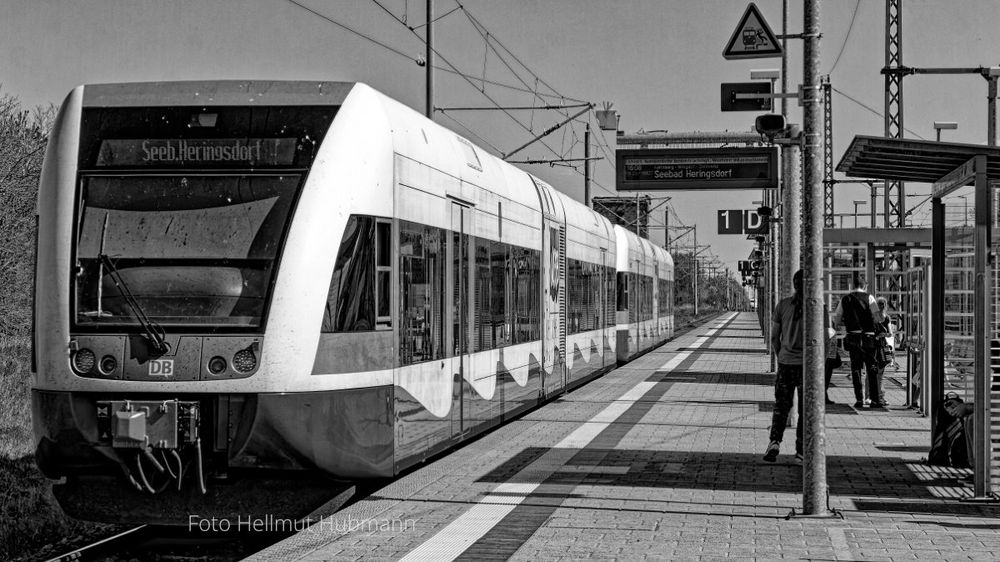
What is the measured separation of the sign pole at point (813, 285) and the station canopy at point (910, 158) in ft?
4.03

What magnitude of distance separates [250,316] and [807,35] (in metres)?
4.24

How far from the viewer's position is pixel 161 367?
308 inches

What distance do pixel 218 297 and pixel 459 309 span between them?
341 cm

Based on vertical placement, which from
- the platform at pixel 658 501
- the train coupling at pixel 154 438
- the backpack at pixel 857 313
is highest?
the backpack at pixel 857 313

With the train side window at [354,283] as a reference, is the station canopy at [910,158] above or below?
above

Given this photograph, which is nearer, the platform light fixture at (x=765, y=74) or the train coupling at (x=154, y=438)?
the train coupling at (x=154, y=438)

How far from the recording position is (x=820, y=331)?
8.34m

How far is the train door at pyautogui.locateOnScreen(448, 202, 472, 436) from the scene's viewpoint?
10.8m

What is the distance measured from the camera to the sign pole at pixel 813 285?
8.26m

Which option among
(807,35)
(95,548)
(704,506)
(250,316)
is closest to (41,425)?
(95,548)

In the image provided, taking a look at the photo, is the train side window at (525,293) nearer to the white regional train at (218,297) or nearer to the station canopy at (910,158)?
the station canopy at (910,158)

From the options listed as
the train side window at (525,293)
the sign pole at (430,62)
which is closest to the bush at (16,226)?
the sign pole at (430,62)

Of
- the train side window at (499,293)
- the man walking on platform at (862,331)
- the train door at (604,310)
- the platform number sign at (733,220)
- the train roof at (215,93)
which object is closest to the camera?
the train roof at (215,93)

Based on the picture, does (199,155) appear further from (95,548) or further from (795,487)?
(795,487)
